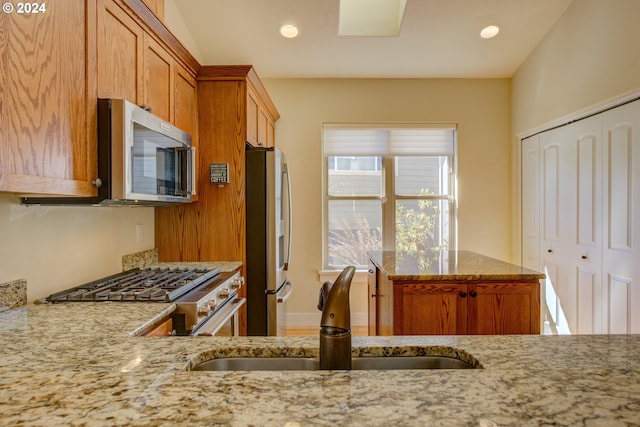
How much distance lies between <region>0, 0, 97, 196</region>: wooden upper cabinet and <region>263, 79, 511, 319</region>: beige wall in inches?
102

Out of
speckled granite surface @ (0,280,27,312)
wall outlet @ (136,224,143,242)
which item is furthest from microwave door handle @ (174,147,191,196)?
speckled granite surface @ (0,280,27,312)

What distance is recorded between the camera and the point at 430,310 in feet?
6.63

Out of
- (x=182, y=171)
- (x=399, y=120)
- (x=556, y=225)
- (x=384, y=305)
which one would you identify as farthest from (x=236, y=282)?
(x=556, y=225)

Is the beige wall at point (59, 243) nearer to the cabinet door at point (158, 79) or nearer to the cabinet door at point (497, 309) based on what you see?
the cabinet door at point (158, 79)

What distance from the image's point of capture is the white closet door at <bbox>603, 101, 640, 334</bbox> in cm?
237

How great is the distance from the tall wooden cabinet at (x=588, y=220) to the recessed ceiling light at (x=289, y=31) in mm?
2444

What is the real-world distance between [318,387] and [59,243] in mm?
1625

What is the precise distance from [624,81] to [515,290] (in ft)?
5.51

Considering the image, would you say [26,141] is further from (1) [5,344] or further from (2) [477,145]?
(2) [477,145]

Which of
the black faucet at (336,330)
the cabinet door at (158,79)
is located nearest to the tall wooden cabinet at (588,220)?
the black faucet at (336,330)

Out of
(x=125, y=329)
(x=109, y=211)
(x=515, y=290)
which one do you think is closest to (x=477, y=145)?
(x=515, y=290)

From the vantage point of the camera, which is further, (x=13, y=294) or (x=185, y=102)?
(x=185, y=102)

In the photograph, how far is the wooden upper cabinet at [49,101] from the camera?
3.63 ft

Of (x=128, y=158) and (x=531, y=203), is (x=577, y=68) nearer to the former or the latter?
(x=531, y=203)
